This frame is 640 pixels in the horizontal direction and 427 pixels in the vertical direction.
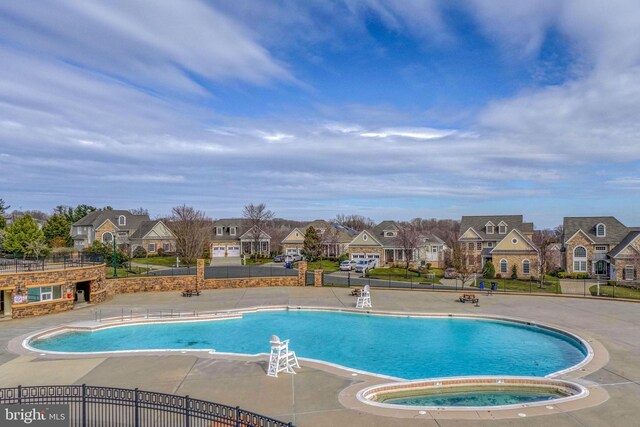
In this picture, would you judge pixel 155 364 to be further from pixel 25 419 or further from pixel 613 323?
pixel 613 323

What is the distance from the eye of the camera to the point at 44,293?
26.6 meters

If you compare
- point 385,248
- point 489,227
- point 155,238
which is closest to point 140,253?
point 155,238

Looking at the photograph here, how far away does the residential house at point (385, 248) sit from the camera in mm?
59312

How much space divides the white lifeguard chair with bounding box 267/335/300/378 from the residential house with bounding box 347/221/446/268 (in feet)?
146

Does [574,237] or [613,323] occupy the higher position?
[574,237]

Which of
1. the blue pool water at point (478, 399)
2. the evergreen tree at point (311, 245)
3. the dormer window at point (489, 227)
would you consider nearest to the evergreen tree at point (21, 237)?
the evergreen tree at point (311, 245)

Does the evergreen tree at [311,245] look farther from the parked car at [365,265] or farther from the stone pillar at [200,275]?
the stone pillar at [200,275]

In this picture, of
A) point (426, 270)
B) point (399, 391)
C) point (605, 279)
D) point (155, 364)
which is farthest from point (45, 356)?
point (605, 279)

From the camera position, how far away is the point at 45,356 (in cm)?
1698

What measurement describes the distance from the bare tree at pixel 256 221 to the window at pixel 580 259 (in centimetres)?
4458

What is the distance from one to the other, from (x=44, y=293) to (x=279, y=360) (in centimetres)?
1941

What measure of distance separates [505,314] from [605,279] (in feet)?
99.0

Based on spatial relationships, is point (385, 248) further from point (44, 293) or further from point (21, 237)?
point (21, 237)

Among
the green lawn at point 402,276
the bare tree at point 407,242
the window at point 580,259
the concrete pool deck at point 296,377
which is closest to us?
the concrete pool deck at point 296,377
